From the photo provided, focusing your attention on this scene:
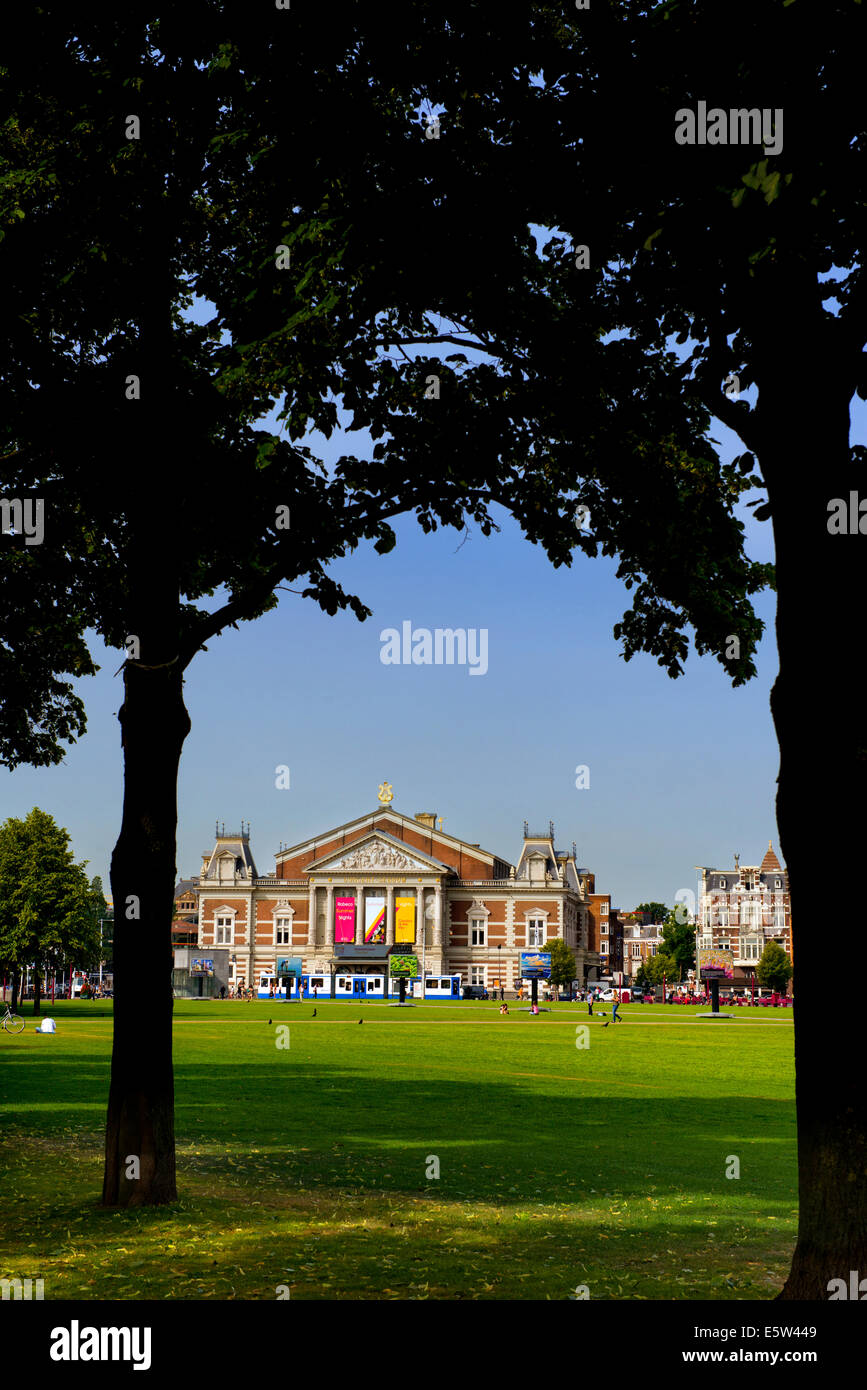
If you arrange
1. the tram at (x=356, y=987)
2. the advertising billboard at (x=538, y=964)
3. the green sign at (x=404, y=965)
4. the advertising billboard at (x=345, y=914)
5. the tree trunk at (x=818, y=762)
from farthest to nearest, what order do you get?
the advertising billboard at (x=345, y=914) < the advertising billboard at (x=538, y=964) < the green sign at (x=404, y=965) < the tram at (x=356, y=987) < the tree trunk at (x=818, y=762)

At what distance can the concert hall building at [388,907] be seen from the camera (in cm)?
13738

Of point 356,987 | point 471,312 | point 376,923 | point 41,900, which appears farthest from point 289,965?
point 471,312

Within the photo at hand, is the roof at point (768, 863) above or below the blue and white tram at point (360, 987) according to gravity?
above

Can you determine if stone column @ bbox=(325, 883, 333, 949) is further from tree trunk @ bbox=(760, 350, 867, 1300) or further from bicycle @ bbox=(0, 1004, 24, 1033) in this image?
tree trunk @ bbox=(760, 350, 867, 1300)

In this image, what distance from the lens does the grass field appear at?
8836mm

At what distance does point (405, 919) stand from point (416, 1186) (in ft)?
413

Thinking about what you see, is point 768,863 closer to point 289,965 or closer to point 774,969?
point 774,969

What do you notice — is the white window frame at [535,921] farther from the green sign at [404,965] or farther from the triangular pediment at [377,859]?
the green sign at [404,965]

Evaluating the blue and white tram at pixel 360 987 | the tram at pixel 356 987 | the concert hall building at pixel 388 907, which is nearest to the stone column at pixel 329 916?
the concert hall building at pixel 388 907

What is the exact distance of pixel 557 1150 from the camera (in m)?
16.2

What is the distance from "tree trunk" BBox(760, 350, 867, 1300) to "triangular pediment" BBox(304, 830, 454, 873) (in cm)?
13061

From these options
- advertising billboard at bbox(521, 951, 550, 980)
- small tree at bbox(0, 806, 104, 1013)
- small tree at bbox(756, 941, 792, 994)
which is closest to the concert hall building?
advertising billboard at bbox(521, 951, 550, 980)

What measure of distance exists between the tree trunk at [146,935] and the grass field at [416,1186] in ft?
0.92

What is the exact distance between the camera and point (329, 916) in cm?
13812
